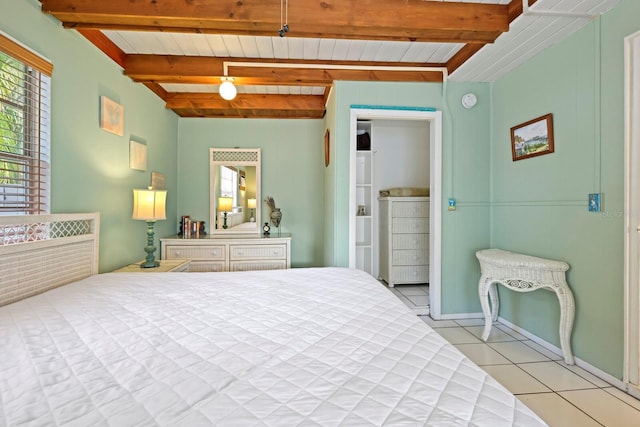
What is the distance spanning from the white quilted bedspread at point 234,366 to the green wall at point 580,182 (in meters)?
1.56

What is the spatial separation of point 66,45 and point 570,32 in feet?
11.3

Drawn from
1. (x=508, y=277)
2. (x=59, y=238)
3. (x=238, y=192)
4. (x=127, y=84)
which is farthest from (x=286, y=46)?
(x=508, y=277)

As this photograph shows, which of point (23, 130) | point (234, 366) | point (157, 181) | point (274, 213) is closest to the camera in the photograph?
point (234, 366)

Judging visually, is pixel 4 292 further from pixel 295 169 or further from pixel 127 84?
pixel 295 169

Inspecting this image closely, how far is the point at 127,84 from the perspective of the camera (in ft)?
8.59

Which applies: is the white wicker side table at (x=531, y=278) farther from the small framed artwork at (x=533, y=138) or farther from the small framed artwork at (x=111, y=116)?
the small framed artwork at (x=111, y=116)

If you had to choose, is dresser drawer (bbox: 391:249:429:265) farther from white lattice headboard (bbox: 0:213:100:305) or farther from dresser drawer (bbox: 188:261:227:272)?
white lattice headboard (bbox: 0:213:100:305)

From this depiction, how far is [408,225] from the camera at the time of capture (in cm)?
387

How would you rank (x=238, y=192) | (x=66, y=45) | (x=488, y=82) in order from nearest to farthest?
(x=66, y=45)
(x=488, y=82)
(x=238, y=192)

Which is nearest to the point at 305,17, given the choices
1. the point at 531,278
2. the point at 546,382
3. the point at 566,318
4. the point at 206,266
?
the point at 531,278

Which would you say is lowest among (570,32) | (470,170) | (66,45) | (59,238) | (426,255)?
(426,255)

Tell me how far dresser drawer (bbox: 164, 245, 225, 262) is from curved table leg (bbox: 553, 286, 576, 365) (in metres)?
3.06

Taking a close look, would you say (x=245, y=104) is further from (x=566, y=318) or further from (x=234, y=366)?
(x=566, y=318)

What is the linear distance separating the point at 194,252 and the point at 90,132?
5.09ft
